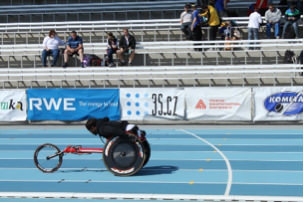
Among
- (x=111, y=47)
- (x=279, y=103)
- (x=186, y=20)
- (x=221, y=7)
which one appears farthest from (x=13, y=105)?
(x=221, y=7)

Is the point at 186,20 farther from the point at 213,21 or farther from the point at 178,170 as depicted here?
the point at 178,170

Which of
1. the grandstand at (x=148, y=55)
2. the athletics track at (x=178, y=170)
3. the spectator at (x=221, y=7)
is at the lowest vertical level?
the athletics track at (x=178, y=170)

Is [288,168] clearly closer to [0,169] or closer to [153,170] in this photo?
[153,170]

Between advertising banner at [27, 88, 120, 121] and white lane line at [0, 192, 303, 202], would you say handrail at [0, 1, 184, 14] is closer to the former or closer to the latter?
advertising banner at [27, 88, 120, 121]

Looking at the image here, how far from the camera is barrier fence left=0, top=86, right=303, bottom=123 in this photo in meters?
17.2

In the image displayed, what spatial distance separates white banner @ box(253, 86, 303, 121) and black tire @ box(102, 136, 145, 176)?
25.3 ft

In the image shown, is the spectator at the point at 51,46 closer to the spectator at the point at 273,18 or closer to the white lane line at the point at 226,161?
the white lane line at the point at 226,161

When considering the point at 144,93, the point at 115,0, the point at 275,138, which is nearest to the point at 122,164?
the point at 275,138

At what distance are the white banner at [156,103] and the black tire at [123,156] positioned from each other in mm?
7440

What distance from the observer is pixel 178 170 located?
11.2 metres

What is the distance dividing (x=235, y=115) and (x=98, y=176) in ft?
25.0

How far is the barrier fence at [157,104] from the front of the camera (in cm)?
1723

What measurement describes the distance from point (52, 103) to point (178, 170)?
8115mm

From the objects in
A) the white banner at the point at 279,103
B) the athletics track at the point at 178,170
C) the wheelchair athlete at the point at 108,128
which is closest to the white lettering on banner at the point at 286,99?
the white banner at the point at 279,103
